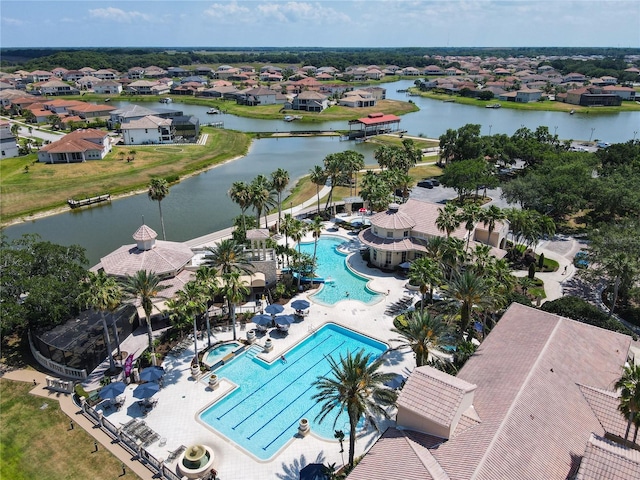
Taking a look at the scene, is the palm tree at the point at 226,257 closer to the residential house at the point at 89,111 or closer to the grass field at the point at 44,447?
the grass field at the point at 44,447

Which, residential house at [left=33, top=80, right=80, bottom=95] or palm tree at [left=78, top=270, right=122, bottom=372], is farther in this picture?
residential house at [left=33, top=80, right=80, bottom=95]

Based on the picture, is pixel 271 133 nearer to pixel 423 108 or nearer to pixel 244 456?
pixel 423 108

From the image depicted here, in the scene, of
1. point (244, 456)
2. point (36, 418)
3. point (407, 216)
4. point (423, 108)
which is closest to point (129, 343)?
point (36, 418)

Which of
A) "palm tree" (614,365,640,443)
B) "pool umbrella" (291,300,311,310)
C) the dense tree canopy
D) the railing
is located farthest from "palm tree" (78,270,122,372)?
"palm tree" (614,365,640,443)

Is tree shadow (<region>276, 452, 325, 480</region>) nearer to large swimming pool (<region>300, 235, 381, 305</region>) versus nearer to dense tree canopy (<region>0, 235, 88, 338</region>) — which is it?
large swimming pool (<region>300, 235, 381, 305</region>)

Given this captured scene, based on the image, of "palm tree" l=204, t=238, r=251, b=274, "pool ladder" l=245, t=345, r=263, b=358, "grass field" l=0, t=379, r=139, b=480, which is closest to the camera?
"grass field" l=0, t=379, r=139, b=480

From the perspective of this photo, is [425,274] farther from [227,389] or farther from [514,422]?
[227,389]

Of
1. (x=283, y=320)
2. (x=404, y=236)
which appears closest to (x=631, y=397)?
(x=283, y=320)
